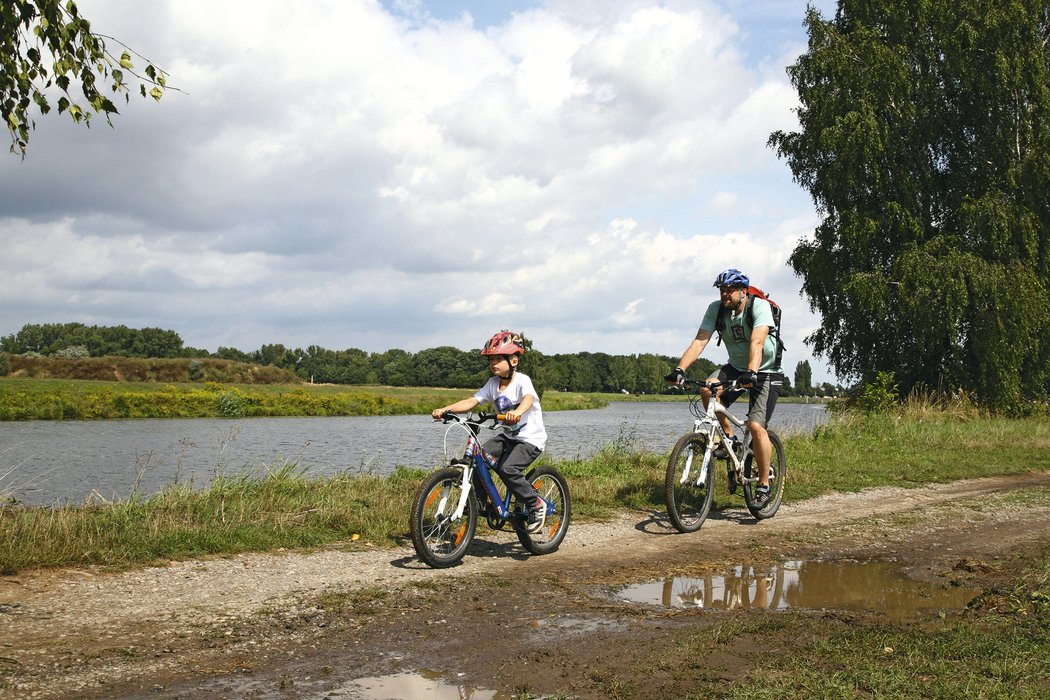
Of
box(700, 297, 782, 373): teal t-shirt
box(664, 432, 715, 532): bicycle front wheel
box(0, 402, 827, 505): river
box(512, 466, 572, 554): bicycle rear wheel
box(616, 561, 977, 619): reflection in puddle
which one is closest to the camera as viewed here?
box(616, 561, 977, 619): reflection in puddle

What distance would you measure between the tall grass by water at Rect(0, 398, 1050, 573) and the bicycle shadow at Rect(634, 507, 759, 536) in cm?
34

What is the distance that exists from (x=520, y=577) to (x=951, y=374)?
2355cm

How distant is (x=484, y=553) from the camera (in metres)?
7.21

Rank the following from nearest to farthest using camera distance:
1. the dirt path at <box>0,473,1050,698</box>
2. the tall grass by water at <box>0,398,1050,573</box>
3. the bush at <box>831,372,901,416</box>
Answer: the dirt path at <box>0,473,1050,698</box> → the tall grass by water at <box>0,398,1050,573</box> → the bush at <box>831,372,901,416</box>

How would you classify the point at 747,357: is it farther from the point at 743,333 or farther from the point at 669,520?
the point at 669,520

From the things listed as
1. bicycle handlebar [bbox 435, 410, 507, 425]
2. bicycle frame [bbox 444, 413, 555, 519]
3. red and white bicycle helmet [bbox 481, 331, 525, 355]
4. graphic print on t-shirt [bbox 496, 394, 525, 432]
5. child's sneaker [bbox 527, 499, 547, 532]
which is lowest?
child's sneaker [bbox 527, 499, 547, 532]

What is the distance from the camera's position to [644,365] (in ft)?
483

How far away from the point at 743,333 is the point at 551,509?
2.82 meters

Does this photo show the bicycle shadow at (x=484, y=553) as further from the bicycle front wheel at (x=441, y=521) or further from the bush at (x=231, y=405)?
the bush at (x=231, y=405)

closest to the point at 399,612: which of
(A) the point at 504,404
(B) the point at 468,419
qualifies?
(B) the point at 468,419

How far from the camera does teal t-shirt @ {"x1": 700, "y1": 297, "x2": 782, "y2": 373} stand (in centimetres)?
848

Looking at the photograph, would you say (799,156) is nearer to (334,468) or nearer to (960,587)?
(334,468)

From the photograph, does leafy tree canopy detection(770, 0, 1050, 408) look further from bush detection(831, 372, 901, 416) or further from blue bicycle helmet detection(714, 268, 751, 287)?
blue bicycle helmet detection(714, 268, 751, 287)

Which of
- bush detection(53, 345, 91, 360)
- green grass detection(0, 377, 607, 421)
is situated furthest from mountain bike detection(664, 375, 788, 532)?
bush detection(53, 345, 91, 360)
